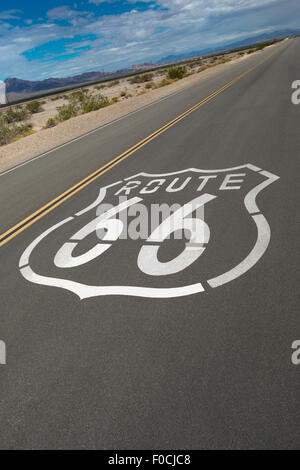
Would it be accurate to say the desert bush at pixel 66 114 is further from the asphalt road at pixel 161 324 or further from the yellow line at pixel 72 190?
the asphalt road at pixel 161 324

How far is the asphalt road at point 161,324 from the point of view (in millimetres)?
2574

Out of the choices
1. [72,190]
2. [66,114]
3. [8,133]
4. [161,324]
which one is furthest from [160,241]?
[66,114]

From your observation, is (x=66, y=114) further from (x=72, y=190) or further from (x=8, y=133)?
(x=72, y=190)

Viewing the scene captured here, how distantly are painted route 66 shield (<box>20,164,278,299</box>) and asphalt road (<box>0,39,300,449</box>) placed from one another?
27mm

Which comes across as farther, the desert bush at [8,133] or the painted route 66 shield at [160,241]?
the desert bush at [8,133]

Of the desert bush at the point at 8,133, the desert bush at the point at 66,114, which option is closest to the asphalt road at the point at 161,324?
the desert bush at the point at 8,133

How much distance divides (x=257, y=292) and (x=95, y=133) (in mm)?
15076

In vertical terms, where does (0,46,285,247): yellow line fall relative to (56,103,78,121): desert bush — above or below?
below

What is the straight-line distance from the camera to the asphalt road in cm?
257

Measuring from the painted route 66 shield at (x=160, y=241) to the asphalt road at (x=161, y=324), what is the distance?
0.03 meters

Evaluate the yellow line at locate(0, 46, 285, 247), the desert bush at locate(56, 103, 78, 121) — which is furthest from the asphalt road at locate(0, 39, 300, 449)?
the desert bush at locate(56, 103, 78, 121)

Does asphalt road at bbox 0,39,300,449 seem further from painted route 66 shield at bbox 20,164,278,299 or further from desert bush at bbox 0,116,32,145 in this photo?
desert bush at bbox 0,116,32,145

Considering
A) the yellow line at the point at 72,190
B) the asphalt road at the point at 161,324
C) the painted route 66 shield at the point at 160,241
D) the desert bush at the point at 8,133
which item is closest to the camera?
the asphalt road at the point at 161,324

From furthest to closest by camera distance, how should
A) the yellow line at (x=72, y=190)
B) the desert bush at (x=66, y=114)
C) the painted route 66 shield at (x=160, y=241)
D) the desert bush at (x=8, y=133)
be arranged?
the desert bush at (x=66, y=114) < the desert bush at (x=8, y=133) < the yellow line at (x=72, y=190) < the painted route 66 shield at (x=160, y=241)
